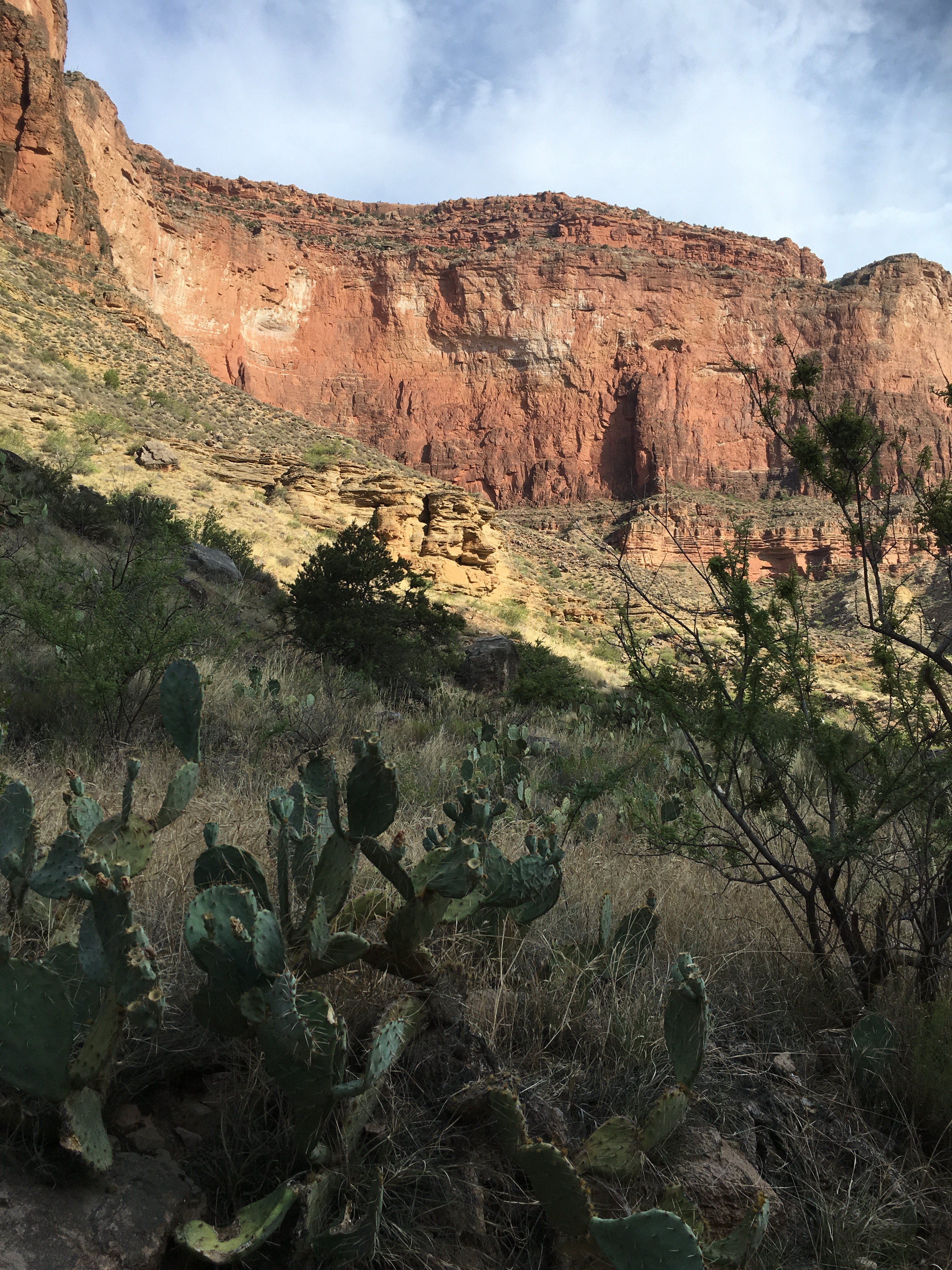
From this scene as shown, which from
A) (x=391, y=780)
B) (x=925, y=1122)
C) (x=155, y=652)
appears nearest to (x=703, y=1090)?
(x=925, y=1122)

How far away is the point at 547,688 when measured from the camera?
331 inches

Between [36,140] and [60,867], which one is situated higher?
[36,140]

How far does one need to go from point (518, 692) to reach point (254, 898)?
22.7ft

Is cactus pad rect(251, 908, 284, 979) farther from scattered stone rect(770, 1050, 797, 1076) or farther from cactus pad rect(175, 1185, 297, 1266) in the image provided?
scattered stone rect(770, 1050, 797, 1076)

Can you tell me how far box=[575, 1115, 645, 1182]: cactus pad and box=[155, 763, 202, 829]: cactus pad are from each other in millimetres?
1336

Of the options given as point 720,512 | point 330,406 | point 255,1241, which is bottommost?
point 255,1241

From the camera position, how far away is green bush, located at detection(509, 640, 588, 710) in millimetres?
8242

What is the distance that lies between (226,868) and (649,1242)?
123 cm

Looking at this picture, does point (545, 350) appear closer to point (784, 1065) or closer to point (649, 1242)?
point (784, 1065)

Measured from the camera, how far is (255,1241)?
1172mm

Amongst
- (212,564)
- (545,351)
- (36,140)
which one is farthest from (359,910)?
(545,351)

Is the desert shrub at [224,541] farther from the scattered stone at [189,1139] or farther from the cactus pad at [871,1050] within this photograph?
the cactus pad at [871,1050]

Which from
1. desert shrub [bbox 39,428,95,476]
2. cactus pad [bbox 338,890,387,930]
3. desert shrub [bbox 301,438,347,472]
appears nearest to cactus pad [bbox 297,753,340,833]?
cactus pad [bbox 338,890,387,930]

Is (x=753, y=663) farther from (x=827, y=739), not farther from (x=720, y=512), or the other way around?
(x=720, y=512)
